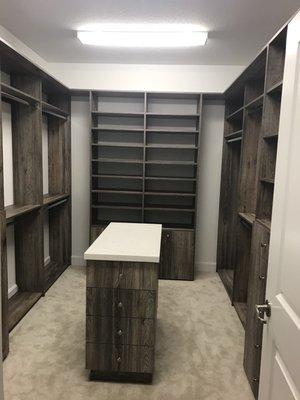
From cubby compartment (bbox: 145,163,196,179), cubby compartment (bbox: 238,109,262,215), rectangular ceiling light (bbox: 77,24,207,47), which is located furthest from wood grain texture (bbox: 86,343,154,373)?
rectangular ceiling light (bbox: 77,24,207,47)

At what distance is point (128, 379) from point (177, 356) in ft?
1.55

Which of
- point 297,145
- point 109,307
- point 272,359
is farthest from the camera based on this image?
point 109,307

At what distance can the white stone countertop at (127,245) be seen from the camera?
1.99 meters

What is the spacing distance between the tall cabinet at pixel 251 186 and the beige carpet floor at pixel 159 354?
0.69 ft

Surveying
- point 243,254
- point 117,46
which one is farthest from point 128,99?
point 243,254

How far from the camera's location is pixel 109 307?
6.73ft

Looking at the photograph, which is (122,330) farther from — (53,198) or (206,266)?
(206,266)

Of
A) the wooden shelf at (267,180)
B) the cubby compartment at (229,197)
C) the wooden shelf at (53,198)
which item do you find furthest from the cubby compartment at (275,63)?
the wooden shelf at (53,198)

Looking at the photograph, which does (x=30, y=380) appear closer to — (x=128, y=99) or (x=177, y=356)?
(x=177, y=356)

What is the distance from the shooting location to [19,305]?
311 cm

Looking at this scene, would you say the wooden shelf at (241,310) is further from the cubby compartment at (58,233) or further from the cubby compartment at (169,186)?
the cubby compartment at (58,233)

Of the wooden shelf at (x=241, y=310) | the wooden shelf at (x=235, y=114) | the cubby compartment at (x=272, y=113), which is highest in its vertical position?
the wooden shelf at (x=235, y=114)

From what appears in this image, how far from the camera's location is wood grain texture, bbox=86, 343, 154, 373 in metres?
2.08

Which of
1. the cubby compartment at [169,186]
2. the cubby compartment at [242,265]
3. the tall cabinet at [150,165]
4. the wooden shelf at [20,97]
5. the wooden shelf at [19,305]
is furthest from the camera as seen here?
the cubby compartment at [169,186]
